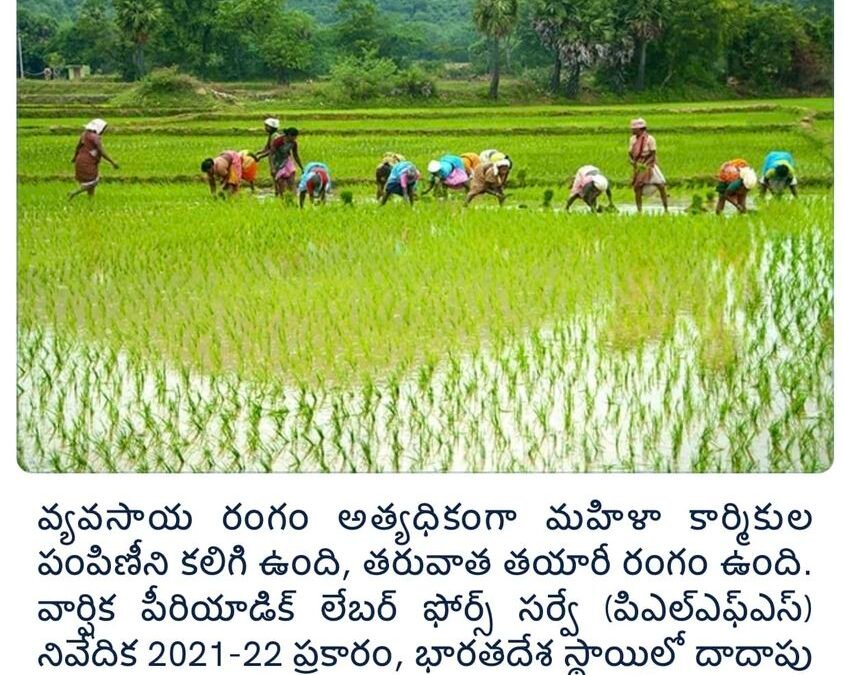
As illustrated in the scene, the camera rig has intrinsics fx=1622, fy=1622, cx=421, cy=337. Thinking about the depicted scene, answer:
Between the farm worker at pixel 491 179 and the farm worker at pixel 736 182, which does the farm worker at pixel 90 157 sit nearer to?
the farm worker at pixel 491 179

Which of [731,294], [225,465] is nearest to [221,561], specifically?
[225,465]

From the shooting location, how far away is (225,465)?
489cm

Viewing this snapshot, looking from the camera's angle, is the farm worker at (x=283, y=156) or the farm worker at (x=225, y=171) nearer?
the farm worker at (x=283, y=156)

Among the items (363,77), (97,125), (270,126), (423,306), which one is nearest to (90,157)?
(97,125)

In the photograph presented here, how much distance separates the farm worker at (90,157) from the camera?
6086 mm

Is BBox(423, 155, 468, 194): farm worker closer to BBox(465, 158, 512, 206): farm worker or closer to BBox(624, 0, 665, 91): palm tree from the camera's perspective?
BBox(465, 158, 512, 206): farm worker

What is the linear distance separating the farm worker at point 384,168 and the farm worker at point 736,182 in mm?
1312

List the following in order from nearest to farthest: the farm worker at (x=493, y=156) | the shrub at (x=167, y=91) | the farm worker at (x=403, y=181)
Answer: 1. the shrub at (x=167, y=91)
2. the farm worker at (x=493, y=156)
3. the farm worker at (x=403, y=181)

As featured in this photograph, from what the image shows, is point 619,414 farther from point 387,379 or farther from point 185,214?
point 185,214

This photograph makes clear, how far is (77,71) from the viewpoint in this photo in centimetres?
604

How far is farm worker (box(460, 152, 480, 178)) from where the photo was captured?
6.55m

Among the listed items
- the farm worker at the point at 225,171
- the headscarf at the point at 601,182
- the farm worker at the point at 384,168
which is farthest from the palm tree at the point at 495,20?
the farm worker at the point at 225,171

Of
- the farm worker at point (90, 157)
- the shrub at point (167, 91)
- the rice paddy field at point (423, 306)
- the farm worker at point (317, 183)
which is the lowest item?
the rice paddy field at point (423, 306)

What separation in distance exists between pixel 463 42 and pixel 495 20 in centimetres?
14
